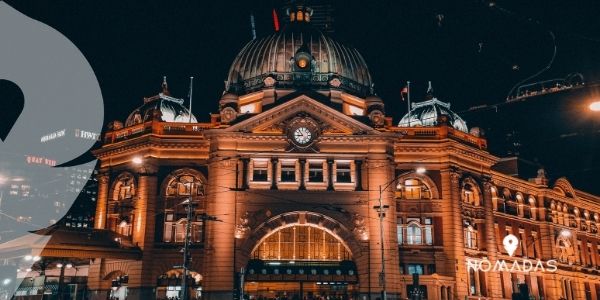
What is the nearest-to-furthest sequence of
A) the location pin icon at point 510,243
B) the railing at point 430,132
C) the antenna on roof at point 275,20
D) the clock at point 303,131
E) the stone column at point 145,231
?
1. the stone column at point 145,231
2. the clock at point 303,131
3. the railing at point 430,132
4. the location pin icon at point 510,243
5. the antenna on roof at point 275,20

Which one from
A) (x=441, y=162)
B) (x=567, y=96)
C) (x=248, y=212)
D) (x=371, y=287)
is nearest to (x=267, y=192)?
(x=248, y=212)

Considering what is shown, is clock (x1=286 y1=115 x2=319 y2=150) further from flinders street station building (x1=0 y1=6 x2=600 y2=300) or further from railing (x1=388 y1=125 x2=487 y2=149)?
railing (x1=388 y1=125 x2=487 y2=149)

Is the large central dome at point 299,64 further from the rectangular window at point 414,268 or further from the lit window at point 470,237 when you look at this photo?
the rectangular window at point 414,268

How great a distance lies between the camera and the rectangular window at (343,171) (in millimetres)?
59469

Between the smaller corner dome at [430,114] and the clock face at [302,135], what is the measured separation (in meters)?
19.1

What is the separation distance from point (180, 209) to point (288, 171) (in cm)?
1122

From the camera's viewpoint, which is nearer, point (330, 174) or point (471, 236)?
point (330, 174)

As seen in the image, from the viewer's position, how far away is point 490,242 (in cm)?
6475

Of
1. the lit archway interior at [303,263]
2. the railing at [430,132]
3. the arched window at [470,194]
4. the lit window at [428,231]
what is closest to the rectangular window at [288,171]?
the lit archway interior at [303,263]

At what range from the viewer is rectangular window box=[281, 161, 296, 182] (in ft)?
194

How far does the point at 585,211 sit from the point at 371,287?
4614 centimetres

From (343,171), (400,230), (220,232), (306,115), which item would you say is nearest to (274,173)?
(306,115)

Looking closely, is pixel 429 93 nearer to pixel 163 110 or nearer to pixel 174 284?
pixel 163 110

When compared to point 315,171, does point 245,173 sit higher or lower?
lower
